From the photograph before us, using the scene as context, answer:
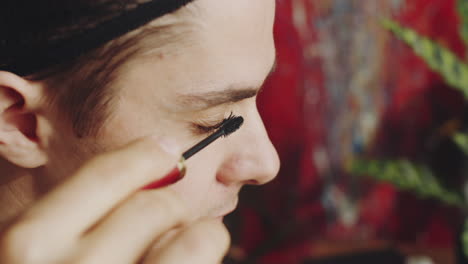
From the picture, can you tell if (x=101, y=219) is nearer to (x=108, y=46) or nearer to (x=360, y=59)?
(x=108, y=46)

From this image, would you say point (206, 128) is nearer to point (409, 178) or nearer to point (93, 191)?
point (93, 191)

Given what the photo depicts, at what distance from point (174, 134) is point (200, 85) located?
8 centimetres

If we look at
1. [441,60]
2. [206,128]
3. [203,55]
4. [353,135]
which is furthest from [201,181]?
[353,135]

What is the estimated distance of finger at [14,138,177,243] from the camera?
0.42 m

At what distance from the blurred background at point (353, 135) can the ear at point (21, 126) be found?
92 cm

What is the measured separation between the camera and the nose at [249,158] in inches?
29.3

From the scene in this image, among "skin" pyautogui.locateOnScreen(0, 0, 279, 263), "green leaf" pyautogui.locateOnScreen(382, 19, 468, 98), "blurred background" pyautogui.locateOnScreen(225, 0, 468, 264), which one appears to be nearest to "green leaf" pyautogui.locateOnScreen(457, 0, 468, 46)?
"green leaf" pyautogui.locateOnScreen(382, 19, 468, 98)

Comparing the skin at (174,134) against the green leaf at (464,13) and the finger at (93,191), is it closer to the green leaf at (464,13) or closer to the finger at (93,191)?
the finger at (93,191)

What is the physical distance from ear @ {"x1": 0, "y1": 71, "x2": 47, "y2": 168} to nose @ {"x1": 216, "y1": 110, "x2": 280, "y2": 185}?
10.4 inches

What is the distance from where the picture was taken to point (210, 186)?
741 millimetres

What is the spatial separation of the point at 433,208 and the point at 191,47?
1.42m

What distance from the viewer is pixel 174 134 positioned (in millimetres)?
694

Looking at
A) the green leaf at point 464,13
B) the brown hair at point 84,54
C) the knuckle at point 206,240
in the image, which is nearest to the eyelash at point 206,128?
the brown hair at point 84,54

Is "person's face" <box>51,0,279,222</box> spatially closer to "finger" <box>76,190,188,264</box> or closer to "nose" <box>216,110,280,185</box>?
"nose" <box>216,110,280,185</box>
